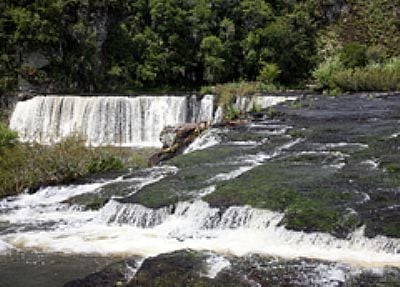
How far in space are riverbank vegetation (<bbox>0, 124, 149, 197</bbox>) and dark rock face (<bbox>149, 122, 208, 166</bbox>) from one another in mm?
2700

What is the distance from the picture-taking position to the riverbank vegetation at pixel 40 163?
1474 cm

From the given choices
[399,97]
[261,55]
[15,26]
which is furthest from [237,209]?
[261,55]

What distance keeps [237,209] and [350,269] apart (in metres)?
3.64

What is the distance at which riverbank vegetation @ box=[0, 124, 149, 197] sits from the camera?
48.4 feet

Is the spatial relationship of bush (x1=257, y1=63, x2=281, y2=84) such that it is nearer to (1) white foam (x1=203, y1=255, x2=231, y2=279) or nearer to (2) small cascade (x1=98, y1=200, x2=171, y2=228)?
(2) small cascade (x1=98, y1=200, x2=171, y2=228)

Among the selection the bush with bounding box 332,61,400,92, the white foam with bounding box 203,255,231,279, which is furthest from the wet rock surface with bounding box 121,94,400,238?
the bush with bounding box 332,61,400,92

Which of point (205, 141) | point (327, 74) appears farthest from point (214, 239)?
point (327, 74)

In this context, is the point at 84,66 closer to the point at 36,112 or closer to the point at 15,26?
the point at 15,26

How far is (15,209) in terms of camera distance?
13.2 meters

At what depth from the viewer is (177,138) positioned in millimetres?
19266

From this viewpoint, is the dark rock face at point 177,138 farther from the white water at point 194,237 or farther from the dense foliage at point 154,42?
the dense foliage at point 154,42

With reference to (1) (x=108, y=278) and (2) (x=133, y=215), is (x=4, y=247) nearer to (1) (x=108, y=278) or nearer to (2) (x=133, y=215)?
(2) (x=133, y=215)

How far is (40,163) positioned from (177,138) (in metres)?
5.15

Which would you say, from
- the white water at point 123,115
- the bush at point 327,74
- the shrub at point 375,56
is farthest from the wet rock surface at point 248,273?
the shrub at point 375,56
